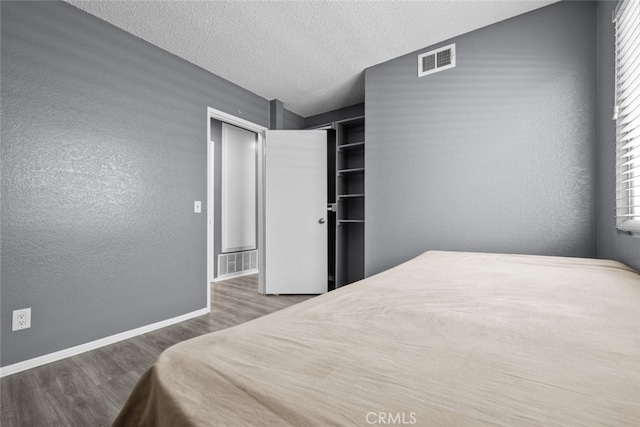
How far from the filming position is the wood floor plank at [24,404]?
1.26 meters

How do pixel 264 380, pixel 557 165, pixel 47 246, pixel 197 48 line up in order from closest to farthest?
1. pixel 264 380
2. pixel 47 246
3. pixel 557 165
4. pixel 197 48

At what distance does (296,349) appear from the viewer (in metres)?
0.61

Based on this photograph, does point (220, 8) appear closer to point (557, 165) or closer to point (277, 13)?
point (277, 13)

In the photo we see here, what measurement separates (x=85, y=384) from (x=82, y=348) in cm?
53

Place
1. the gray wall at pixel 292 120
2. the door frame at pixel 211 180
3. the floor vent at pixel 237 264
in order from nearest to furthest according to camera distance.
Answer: the door frame at pixel 211 180, the gray wall at pixel 292 120, the floor vent at pixel 237 264

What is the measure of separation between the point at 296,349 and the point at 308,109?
3860mm

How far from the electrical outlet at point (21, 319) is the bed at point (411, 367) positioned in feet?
5.82

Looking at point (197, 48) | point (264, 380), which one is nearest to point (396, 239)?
point (264, 380)

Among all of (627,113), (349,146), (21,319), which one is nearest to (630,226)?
(627,113)

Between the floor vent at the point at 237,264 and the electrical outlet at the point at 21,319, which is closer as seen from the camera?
the electrical outlet at the point at 21,319

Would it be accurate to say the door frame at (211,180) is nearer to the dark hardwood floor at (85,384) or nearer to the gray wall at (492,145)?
the dark hardwood floor at (85,384)

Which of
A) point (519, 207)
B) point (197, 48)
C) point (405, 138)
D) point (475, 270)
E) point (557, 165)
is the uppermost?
point (197, 48)

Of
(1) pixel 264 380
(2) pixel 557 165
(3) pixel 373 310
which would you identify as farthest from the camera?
(2) pixel 557 165

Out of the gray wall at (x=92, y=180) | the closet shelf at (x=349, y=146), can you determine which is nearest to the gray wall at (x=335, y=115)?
the closet shelf at (x=349, y=146)
